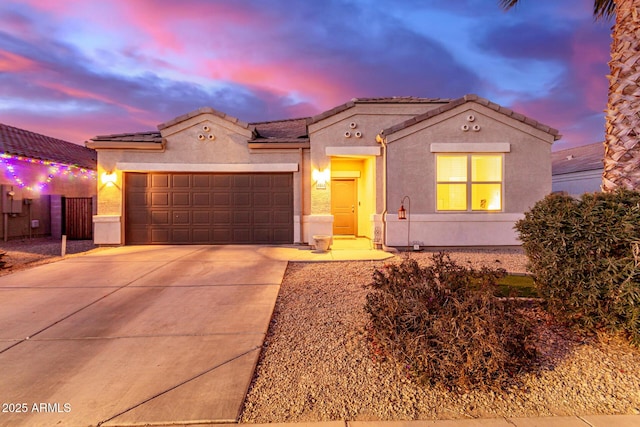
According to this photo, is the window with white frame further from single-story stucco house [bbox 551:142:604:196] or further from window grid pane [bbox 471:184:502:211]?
single-story stucco house [bbox 551:142:604:196]

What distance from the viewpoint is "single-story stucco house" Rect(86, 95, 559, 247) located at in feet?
33.6

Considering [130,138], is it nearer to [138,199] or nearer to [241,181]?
[138,199]

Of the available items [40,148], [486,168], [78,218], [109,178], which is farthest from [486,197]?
[40,148]

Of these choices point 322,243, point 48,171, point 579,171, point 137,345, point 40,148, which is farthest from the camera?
point 579,171

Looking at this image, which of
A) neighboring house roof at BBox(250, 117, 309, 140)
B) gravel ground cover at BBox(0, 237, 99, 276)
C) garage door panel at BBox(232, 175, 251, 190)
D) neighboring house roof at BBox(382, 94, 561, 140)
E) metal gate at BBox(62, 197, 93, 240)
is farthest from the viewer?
metal gate at BBox(62, 197, 93, 240)

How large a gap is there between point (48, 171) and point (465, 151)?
16.9m

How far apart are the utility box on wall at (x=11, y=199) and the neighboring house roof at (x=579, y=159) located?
1053 inches

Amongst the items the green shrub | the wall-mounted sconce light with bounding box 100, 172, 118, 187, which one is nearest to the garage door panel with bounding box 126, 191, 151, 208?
the wall-mounted sconce light with bounding box 100, 172, 118, 187

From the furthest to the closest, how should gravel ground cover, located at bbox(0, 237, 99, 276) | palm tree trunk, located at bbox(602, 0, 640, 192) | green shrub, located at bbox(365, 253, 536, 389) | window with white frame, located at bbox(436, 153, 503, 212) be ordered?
window with white frame, located at bbox(436, 153, 503, 212) < gravel ground cover, located at bbox(0, 237, 99, 276) < palm tree trunk, located at bbox(602, 0, 640, 192) < green shrub, located at bbox(365, 253, 536, 389)

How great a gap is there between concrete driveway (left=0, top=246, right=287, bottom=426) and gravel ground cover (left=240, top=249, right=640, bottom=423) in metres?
0.29

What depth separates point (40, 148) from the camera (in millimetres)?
15031

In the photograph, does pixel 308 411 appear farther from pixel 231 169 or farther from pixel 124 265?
pixel 231 169

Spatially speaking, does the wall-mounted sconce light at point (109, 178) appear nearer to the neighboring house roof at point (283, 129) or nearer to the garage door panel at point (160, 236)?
the garage door panel at point (160, 236)

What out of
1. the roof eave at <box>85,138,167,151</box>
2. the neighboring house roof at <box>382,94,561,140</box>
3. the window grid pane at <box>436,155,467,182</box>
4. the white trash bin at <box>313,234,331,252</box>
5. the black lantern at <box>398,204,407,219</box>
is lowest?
the white trash bin at <box>313,234,331,252</box>
